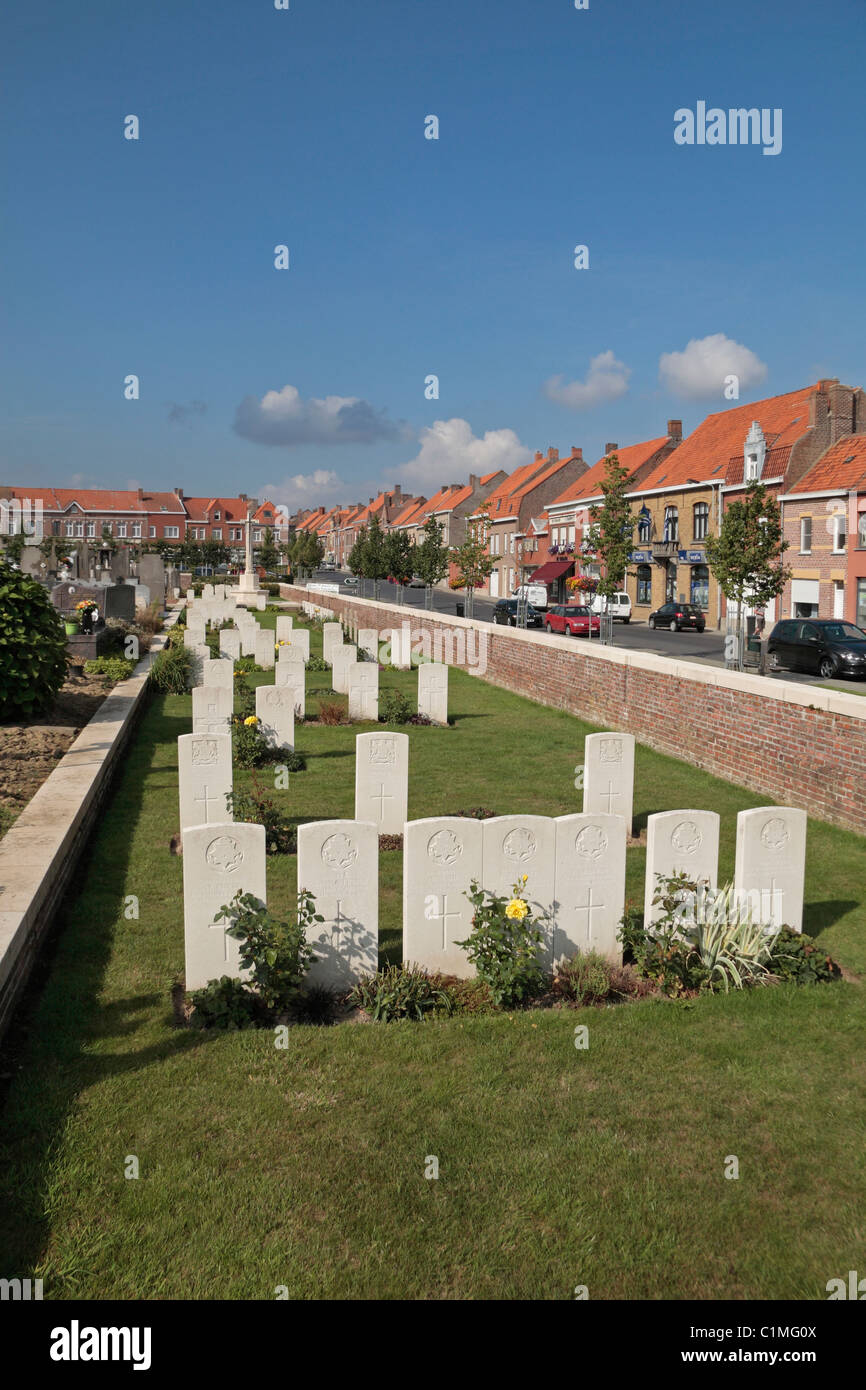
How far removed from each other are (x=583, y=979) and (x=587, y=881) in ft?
1.82

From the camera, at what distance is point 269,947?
5086 mm

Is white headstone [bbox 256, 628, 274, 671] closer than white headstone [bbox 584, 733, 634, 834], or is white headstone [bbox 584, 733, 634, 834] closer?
white headstone [bbox 584, 733, 634, 834]

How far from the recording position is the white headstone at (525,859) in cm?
547

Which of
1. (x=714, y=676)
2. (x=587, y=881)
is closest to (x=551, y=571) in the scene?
(x=714, y=676)

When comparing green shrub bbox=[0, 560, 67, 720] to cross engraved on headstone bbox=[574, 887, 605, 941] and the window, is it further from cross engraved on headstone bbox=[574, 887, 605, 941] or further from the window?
the window

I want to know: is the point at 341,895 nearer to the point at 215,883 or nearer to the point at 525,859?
the point at 215,883

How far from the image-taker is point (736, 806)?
991 centimetres

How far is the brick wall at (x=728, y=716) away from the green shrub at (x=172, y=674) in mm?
6196

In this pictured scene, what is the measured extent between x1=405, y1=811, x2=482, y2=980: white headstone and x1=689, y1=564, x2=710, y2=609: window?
1525 inches

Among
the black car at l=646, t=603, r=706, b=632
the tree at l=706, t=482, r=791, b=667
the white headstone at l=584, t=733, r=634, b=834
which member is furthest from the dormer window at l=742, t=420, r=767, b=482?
the white headstone at l=584, t=733, r=634, b=834

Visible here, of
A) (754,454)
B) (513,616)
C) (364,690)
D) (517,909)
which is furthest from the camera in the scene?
(513,616)

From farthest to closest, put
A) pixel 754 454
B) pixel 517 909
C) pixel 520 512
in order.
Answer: pixel 520 512
pixel 754 454
pixel 517 909

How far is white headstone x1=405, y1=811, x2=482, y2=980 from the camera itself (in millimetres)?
5395
